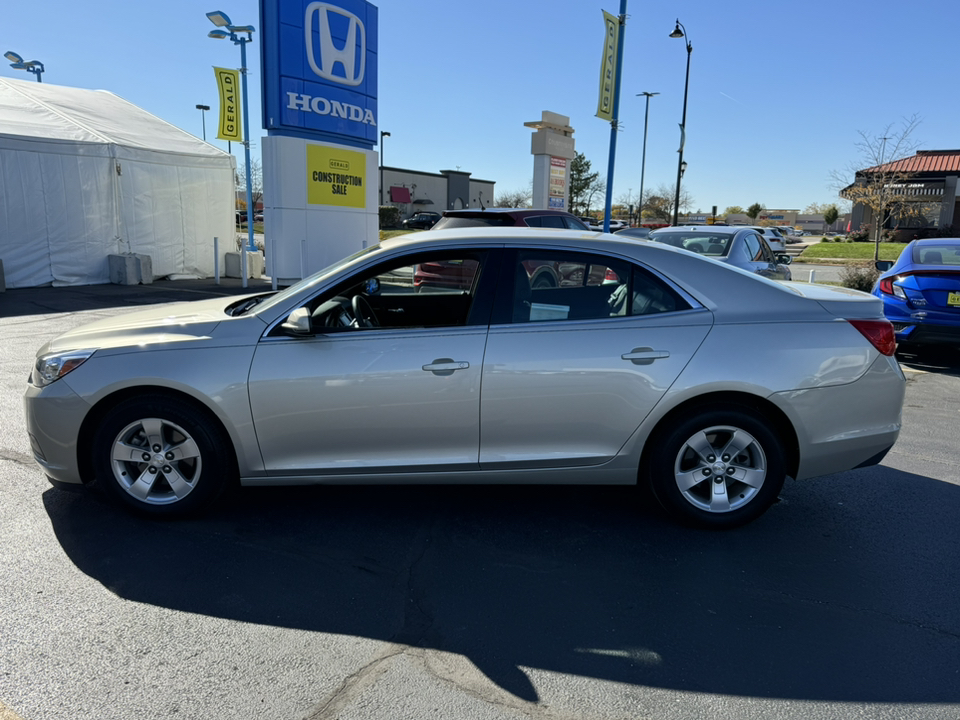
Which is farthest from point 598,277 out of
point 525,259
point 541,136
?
point 541,136

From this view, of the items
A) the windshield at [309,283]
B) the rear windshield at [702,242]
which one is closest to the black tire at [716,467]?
the windshield at [309,283]

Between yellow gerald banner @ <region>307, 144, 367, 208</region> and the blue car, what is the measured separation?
11.7 metres

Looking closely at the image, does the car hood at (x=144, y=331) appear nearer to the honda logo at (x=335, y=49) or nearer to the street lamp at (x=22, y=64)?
the honda logo at (x=335, y=49)

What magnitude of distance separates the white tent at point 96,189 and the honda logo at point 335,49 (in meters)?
4.84

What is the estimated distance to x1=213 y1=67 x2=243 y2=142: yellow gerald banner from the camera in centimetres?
1994

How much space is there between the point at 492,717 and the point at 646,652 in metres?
0.76

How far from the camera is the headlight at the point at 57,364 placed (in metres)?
3.91

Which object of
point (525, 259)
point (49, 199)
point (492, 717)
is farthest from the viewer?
point (49, 199)

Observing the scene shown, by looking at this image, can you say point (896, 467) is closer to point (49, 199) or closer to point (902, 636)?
point (902, 636)

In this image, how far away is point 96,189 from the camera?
1644 cm

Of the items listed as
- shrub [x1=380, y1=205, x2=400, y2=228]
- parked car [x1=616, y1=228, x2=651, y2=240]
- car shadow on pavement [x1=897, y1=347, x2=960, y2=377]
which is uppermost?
shrub [x1=380, y1=205, x2=400, y2=228]

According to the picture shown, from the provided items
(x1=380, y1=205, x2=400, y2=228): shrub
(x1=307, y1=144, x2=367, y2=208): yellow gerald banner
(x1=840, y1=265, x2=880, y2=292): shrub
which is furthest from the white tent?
(x1=380, y1=205, x2=400, y2=228): shrub

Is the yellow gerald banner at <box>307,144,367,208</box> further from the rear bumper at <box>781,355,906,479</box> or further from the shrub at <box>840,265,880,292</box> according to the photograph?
the rear bumper at <box>781,355,906,479</box>

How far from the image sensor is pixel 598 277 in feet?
13.2
